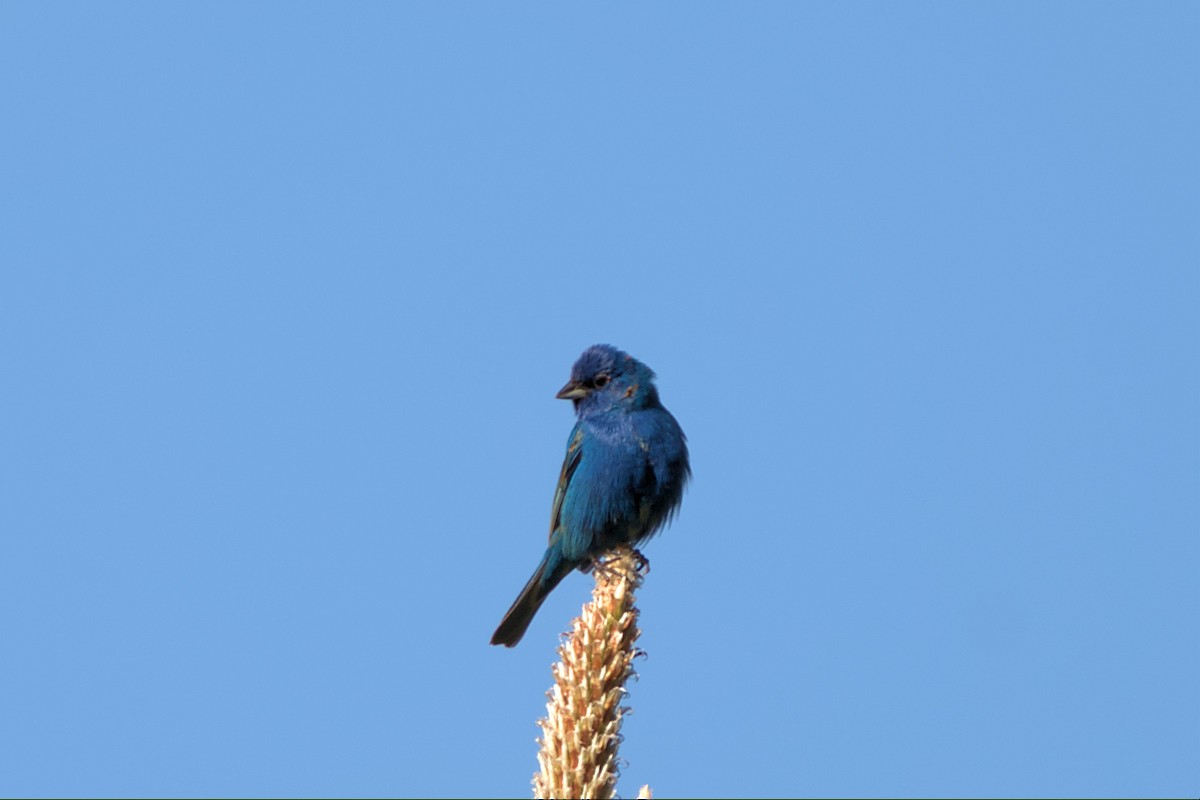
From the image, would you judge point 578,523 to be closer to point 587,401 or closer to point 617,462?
point 617,462

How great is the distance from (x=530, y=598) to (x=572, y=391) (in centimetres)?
145

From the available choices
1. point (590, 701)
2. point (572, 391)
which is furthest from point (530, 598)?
point (590, 701)

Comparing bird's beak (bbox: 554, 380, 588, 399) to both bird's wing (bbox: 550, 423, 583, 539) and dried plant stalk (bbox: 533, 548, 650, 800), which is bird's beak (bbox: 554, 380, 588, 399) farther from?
dried plant stalk (bbox: 533, 548, 650, 800)

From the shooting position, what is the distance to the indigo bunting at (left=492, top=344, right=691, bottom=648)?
9.25 m

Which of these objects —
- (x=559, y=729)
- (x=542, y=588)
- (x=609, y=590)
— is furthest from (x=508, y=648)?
(x=559, y=729)

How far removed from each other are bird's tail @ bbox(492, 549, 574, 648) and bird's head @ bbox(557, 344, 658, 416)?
1053mm

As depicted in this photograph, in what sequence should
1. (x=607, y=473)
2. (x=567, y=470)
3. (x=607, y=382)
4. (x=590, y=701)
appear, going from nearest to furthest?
(x=590, y=701), (x=607, y=473), (x=567, y=470), (x=607, y=382)

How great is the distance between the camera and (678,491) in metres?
9.47

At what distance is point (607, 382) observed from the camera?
33.0 feet

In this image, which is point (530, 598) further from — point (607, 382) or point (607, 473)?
point (607, 382)

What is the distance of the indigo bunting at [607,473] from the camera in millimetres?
9250

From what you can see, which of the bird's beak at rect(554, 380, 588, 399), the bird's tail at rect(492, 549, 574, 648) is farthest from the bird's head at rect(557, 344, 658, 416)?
the bird's tail at rect(492, 549, 574, 648)

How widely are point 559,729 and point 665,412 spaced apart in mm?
6278

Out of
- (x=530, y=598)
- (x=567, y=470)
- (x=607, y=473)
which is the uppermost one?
(x=567, y=470)
